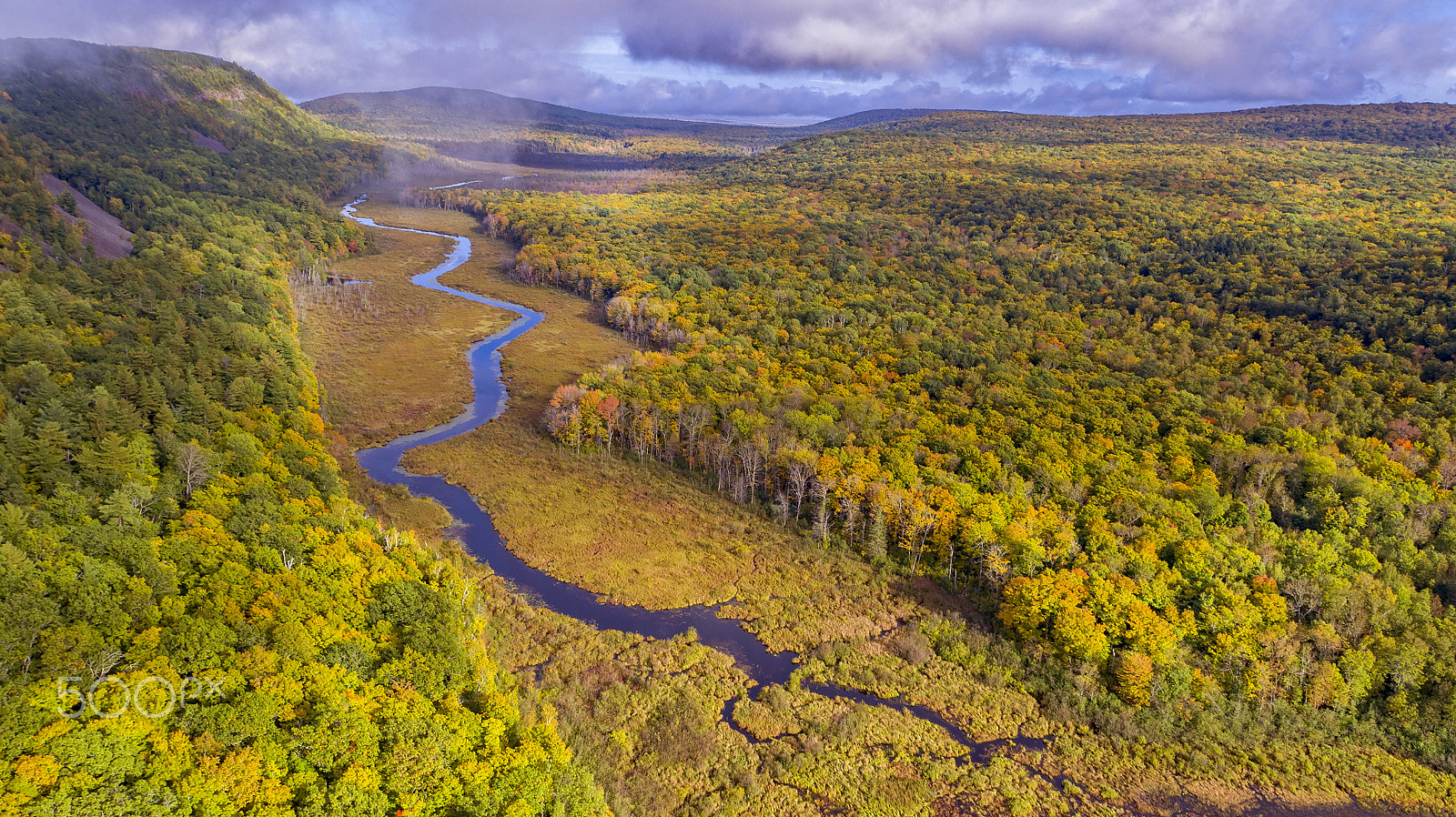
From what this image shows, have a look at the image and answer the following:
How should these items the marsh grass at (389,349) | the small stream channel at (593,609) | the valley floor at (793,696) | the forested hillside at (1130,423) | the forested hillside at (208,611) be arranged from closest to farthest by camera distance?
the forested hillside at (208,611) < the valley floor at (793,696) < the small stream channel at (593,609) < the forested hillside at (1130,423) < the marsh grass at (389,349)

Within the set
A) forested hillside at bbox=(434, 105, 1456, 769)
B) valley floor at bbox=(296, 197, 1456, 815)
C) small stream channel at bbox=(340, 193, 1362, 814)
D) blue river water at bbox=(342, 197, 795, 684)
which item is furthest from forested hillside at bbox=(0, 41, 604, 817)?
forested hillside at bbox=(434, 105, 1456, 769)

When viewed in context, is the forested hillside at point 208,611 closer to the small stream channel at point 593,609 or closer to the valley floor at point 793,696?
the valley floor at point 793,696

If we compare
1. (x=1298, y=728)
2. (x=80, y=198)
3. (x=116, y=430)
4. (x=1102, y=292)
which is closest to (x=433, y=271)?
(x=80, y=198)

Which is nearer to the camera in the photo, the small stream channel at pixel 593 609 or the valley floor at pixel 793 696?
the valley floor at pixel 793 696

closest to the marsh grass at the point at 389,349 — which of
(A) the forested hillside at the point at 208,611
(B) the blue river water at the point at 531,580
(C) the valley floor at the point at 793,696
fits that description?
(B) the blue river water at the point at 531,580

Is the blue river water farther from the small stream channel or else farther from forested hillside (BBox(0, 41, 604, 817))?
forested hillside (BBox(0, 41, 604, 817))

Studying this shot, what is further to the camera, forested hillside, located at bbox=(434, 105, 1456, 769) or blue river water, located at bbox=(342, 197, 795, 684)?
blue river water, located at bbox=(342, 197, 795, 684)
